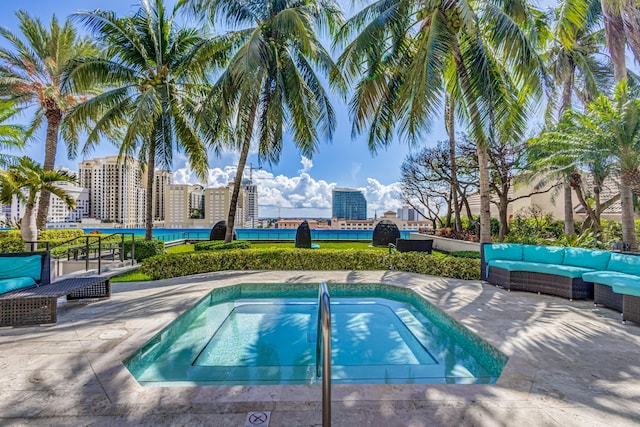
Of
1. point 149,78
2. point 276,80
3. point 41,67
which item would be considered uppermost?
point 41,67

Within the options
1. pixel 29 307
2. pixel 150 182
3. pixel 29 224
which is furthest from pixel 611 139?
pixel 29 224

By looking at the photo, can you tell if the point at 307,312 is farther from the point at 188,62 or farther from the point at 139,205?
the point at 139,205

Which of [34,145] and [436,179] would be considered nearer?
[34,145]

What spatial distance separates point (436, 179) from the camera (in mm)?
17766

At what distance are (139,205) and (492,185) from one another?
137 feet

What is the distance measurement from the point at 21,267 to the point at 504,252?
979cm

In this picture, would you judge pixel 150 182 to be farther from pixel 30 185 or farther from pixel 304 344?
pixel 304 344

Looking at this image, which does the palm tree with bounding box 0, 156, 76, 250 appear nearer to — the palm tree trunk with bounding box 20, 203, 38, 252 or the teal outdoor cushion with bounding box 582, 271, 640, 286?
the palm tree trunk with bounding box 20, 203, 38, 252

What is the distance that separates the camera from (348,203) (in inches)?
1612

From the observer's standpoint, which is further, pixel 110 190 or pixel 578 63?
pixel 110 190

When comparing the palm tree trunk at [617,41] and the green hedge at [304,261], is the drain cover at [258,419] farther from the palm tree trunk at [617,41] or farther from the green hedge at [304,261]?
the palm tree trunk at [617,41]

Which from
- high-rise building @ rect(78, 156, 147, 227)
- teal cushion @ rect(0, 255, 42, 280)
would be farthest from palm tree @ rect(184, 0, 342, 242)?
high-rise building @ rect(78, 156, 147, 227)

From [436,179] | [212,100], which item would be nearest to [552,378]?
[212,100]

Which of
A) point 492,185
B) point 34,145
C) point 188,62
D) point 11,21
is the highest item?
point 11,21
